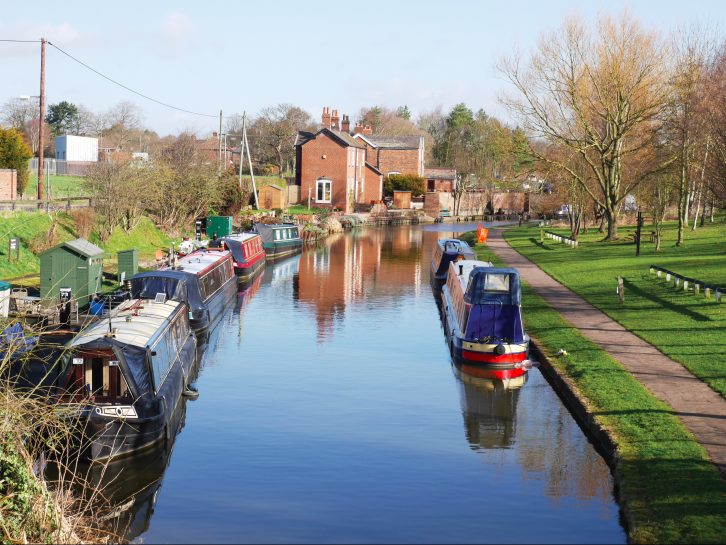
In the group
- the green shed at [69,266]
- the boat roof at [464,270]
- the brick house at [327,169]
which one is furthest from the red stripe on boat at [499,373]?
the brick house at [327,169]

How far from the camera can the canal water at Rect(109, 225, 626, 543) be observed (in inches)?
559

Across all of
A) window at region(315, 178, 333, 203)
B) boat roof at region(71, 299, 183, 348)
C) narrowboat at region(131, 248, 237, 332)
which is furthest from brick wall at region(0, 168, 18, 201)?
window at region(315, 178, 333, 203)

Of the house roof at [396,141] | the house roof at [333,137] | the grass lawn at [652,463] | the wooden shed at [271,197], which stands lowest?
the grass lawn at [652,463]

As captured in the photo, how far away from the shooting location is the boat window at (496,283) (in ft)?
81.8

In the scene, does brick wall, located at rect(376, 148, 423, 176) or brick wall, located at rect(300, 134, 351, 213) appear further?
brick wall, located at rect(376, 148, 423, 176)

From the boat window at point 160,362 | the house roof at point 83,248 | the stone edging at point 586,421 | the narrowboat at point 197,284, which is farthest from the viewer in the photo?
the house roof at point 83,248

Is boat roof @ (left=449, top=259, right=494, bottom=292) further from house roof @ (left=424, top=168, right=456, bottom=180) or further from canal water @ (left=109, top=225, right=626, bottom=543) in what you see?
house roof @ (left=424, top=168, right=456, bottom=180)

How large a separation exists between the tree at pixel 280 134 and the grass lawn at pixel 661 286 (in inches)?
2107

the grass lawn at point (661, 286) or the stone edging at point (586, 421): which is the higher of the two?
the grass lawn at point (661, 286)

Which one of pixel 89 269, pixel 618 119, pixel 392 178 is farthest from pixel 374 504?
pixel 392 178

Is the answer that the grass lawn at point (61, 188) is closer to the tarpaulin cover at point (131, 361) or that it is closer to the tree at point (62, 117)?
the tarpaulin cover at point (131, 361)

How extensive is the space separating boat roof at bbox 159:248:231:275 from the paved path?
39.9 ft

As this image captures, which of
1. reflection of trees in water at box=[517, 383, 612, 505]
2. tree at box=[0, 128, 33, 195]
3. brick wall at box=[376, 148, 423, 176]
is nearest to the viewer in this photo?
reflection of trees in water at box=[517, 383, 612, 505]

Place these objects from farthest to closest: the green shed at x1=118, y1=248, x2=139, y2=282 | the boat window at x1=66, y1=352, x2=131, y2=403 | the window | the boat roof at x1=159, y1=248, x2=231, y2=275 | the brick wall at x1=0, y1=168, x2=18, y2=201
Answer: the window < the brick wall at x1=0, y1=168, x2=18, y2=201 < the green shed at x1=118, y1=248, x2=139, y2=282 < the boat roof at x1=159, y1=248, x2=231, y2=275 < the boat window at x1=66, y1=352, x2=131, y2=403
